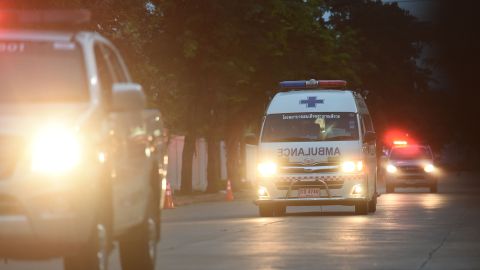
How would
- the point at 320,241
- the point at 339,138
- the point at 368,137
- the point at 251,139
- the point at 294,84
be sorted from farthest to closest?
1. the point at 294,84
2. the point at 368,137
3. the point at 251,139
4. the point at 339,138
5. the point at 320,241

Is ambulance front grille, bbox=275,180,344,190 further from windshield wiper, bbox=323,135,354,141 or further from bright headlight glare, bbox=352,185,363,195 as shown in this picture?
windshield wiper, bbox=323,135,354,141

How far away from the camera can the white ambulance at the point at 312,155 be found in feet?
95.0

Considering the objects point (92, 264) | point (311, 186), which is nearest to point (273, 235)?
point (311, 186)

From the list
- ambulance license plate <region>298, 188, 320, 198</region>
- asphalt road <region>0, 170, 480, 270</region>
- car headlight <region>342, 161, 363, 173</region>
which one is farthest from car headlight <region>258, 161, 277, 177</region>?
car headlight <region>342, 161, 363, 173</region>

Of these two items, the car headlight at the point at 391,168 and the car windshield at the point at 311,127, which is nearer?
the car windshield at the point at 311,127

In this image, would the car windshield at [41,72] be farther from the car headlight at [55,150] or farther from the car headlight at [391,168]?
the car headlight at [391,168]

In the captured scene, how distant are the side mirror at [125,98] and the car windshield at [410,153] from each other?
40.5 meters

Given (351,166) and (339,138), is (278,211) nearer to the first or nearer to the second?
(351,166)

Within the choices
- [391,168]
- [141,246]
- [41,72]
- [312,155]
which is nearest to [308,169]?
[312,155]

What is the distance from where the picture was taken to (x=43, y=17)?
453 inches

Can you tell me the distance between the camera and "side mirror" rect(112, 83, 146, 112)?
1120cm

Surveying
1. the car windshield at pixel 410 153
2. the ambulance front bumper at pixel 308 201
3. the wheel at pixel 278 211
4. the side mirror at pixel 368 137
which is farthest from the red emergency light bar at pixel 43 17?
the car windshield at pixel 410 153

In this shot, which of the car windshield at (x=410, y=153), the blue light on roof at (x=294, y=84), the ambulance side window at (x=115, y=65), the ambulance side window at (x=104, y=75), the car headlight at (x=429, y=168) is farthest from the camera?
the car windshield at (x=410, y=153)

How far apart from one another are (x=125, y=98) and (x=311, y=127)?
1834 cm
